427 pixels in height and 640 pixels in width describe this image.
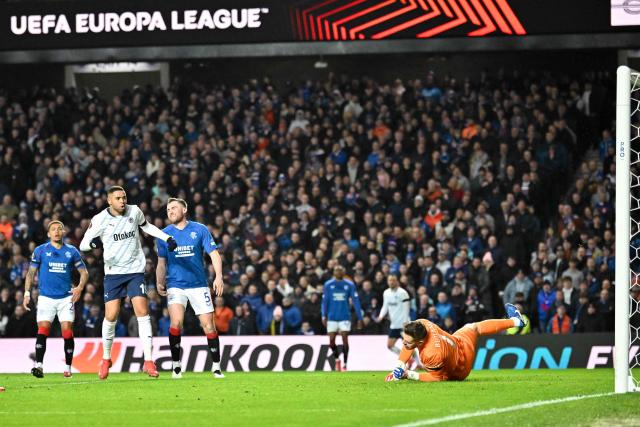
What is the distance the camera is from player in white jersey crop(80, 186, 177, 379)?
14031mm

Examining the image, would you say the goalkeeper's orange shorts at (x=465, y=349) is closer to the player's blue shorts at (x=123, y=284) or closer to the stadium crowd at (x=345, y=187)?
the player's blue shorts at (x=123, y=284)

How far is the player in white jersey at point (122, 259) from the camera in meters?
14.0

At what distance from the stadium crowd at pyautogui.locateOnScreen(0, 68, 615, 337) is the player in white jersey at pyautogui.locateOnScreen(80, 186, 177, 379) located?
8.87 meters

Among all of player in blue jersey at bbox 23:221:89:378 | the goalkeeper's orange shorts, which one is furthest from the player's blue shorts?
the goalkeeper's orange shorts

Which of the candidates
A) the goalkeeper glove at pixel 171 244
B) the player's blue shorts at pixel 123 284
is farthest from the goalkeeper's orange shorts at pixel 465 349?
the player's blue shorts at pixel 123 284

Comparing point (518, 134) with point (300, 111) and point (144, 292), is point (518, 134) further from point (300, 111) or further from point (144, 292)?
point (144, 292)

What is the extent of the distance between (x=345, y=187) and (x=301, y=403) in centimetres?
1648

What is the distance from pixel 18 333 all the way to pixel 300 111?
9300 millimetres

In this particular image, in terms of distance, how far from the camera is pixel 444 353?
1234cm

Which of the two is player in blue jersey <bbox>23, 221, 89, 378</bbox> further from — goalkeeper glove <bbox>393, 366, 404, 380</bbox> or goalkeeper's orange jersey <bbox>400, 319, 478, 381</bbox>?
goalkeeper's orange jersey <bbox>400, 319, 478, 381</bbox>

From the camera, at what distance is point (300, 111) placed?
96.4 feet

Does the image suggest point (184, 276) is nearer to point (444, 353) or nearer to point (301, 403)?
point (444, 353)

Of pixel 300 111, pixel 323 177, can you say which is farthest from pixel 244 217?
pixel 300 111

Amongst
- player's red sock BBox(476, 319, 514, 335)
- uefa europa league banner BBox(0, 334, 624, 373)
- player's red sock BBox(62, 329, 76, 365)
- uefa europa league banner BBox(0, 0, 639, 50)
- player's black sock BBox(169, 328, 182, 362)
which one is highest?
uefa europa league banner BBox(0, 0, 639, 50)
